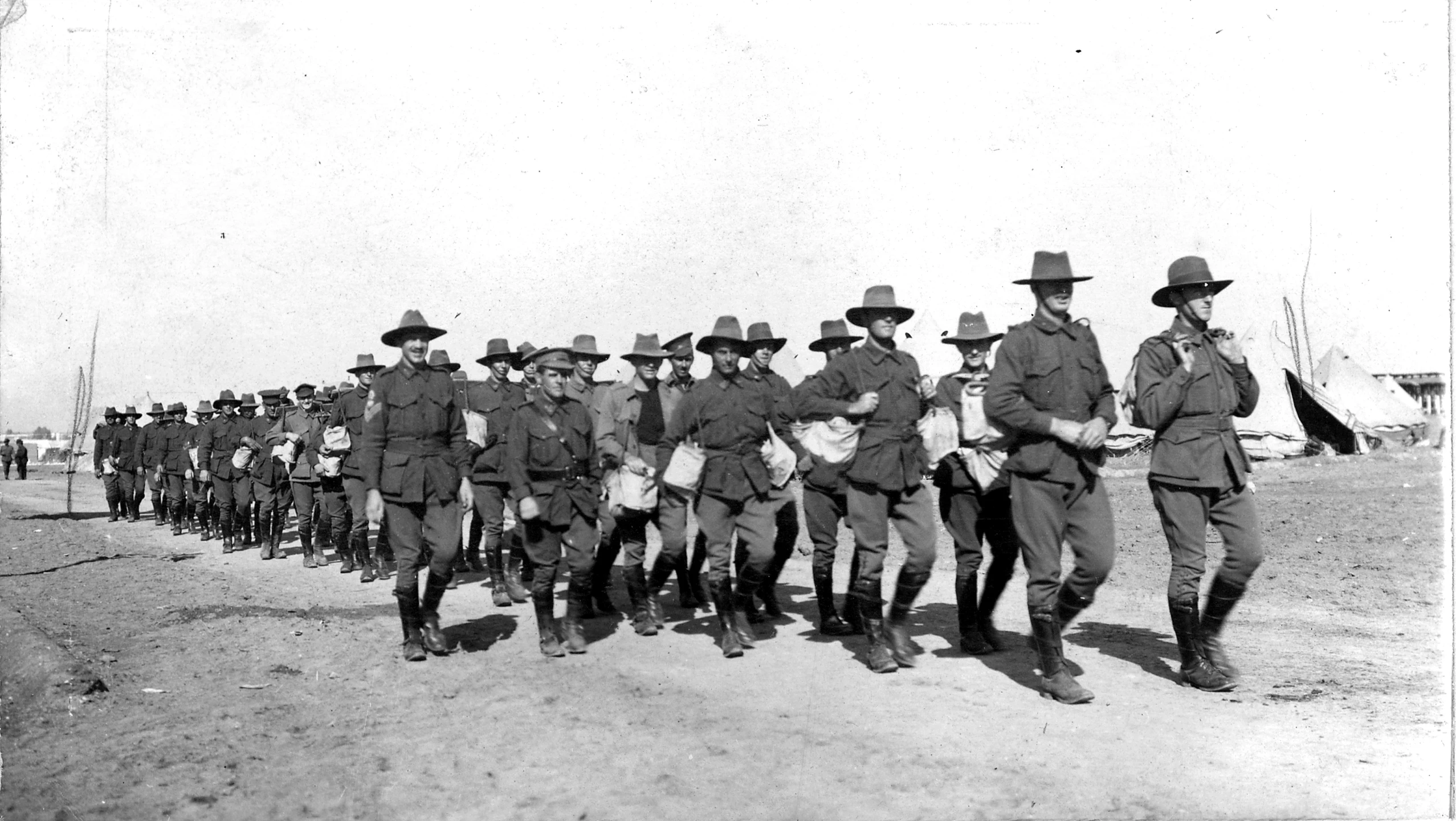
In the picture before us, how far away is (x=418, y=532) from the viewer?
22.7ft

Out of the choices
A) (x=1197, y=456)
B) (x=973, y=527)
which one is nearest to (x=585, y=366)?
(x=973, y=527)

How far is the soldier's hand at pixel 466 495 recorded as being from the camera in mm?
6832

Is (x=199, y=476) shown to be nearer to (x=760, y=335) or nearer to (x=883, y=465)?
(x=760, y=335)

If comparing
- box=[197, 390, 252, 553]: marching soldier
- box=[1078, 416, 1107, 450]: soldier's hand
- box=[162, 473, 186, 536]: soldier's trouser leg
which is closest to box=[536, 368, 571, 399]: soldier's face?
box=[1078, 416, 1107, 450]: soldier's hand

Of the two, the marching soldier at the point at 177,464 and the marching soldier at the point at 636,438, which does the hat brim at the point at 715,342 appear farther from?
the marching soldier at the point at 177,464

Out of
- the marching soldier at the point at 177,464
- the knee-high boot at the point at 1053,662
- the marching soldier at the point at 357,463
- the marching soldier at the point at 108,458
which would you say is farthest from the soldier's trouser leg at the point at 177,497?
the knee-high boot at the point at 1053,662

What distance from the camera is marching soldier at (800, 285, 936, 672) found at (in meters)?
6.12

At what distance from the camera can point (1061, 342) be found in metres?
5.57

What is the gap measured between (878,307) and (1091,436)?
168 cm

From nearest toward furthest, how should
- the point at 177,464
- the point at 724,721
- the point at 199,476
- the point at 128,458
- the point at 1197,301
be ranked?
the point at 724,721, the point at 1197,301, the point at 199,476, the point at 177,464, the point at 128,458

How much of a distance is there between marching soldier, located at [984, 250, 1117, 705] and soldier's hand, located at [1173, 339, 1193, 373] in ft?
1.34

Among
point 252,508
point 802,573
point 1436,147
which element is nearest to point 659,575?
point 802,573

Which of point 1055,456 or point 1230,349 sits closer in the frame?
point 1055,456

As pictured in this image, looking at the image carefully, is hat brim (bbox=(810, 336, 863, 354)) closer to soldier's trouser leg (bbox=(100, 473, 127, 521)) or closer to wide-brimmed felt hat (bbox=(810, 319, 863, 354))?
wide-brimmed felt hat (bbox=(810, 319, 863, 354))
